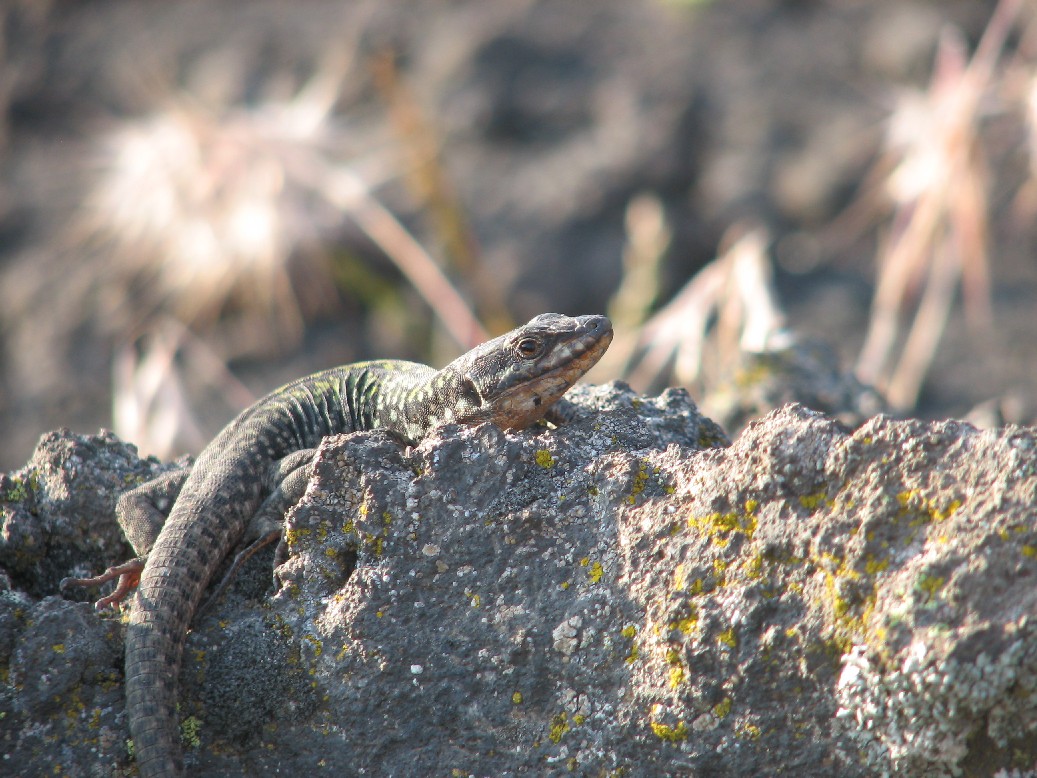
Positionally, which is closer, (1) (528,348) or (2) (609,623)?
(2) (609,623)

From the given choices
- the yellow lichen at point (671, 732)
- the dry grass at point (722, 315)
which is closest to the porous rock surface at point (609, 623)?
the yellow lichen at point (671, 732)

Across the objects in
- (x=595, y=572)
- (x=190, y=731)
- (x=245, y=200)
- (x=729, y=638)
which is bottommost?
(x=729, y=638)

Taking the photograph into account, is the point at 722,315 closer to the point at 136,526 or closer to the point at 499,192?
the point at 136,526

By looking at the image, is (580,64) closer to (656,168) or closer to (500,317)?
(656,168)

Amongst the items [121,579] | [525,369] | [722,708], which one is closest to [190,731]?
[121,579]

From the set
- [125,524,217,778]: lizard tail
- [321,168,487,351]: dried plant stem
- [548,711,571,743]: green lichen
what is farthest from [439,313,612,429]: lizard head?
[321,168,487,351]: dried plant stem

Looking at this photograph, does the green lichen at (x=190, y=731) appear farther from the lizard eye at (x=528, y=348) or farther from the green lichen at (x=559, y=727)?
the lizard eye at (x=528, y=348)

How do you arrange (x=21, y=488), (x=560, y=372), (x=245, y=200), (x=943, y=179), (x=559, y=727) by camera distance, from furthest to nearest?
(x=245, y=200), (x=943, y=179), (x=560, y=372), (x=21, y=488), (x=559, y=727)
